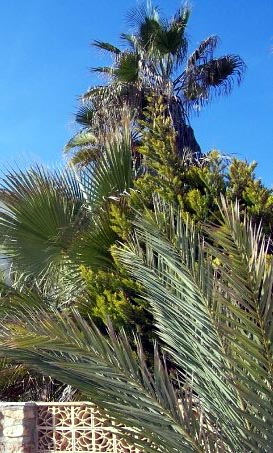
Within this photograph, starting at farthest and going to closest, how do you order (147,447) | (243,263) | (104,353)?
1. (104,353)
2. (147,447)
3. (243,263)

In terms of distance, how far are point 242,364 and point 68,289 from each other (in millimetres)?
4266

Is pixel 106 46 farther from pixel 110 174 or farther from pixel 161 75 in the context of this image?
pixel 110 174

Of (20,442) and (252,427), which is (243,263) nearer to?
(252,427)

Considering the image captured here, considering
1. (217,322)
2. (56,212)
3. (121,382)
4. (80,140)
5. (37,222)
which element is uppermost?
(80,140)

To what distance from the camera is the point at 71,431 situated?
Answer: 18.1 ft

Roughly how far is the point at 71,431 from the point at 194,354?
10.3 feet

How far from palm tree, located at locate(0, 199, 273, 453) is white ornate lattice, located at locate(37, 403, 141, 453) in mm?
2538

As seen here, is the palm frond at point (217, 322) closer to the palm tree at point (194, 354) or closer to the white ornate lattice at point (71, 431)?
the palm tree at point (194, 354)

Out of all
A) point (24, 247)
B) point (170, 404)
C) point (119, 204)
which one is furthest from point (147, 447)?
point (24, 247)

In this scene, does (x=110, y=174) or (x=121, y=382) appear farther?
(x=110, y=174)

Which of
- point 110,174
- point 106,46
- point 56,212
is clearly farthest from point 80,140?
point 56,212

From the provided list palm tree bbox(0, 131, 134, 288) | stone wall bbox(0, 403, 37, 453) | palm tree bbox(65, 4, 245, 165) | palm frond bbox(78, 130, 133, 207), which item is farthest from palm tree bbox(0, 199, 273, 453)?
palm tree bbox(65, 4, 245, 165)

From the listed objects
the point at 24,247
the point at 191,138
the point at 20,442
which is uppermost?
the point at 191,138

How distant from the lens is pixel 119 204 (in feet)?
20.2
